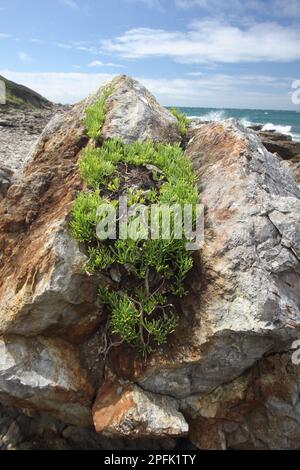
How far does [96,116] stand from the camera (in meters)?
8.67

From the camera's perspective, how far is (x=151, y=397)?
618 centimetres

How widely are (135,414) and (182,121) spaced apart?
21.4 ft

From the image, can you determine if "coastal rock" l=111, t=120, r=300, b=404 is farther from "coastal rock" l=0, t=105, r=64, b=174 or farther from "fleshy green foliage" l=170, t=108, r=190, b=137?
"coastal rock" l=0, t=105, r=64, b=174

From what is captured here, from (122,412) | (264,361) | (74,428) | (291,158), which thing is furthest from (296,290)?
(291,158)

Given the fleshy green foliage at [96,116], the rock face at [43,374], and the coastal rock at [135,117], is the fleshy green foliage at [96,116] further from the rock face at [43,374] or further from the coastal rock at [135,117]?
the rock face at [43,374]

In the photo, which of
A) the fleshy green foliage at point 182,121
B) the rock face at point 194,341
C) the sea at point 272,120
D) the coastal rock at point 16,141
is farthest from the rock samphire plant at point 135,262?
the sea at point 272,120

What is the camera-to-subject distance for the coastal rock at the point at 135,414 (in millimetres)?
5922

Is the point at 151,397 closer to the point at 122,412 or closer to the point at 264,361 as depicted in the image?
the point at 122,412

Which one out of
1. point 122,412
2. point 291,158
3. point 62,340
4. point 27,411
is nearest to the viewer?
point 122,412

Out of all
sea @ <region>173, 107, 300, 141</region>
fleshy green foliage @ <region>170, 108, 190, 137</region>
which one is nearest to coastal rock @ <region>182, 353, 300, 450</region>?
fleshy green foliage @ <region>170, 108, 190, 137</region>

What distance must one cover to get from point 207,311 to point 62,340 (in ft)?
7.81

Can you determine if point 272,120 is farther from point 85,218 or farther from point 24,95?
point 85,218

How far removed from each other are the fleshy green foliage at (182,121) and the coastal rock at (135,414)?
557 cm

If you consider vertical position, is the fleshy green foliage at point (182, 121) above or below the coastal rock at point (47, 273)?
above
